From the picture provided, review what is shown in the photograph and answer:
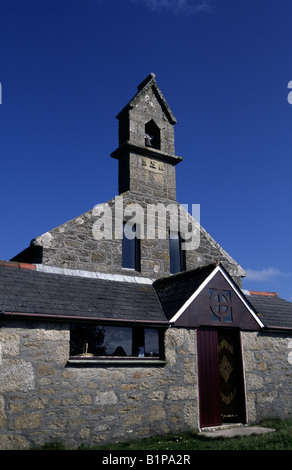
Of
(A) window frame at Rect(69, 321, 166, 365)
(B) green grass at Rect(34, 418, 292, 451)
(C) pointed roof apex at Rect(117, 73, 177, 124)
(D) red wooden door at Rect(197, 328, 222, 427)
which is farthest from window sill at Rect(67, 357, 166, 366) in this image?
(C) pointed roof apex at Rect(117, 73, 177, 124)

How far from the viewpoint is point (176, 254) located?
12.7m

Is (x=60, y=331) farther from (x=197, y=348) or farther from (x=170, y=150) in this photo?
(x=170, y=150)

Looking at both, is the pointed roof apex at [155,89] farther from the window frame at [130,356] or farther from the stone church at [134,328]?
the window frame at [130,356]

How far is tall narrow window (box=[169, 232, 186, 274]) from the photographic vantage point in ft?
41.2

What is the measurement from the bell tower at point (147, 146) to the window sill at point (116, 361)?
17.4ft

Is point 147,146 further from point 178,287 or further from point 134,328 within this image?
point 134,328

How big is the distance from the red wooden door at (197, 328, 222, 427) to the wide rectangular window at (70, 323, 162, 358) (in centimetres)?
111

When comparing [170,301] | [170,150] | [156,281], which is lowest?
[170,301]

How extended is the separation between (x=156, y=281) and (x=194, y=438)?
4.30 m

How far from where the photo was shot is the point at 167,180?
1345cm

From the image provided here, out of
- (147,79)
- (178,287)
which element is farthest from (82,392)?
(147,79)

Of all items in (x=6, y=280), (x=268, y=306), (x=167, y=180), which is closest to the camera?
(x=6, y=280)

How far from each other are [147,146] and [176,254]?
374 cm
